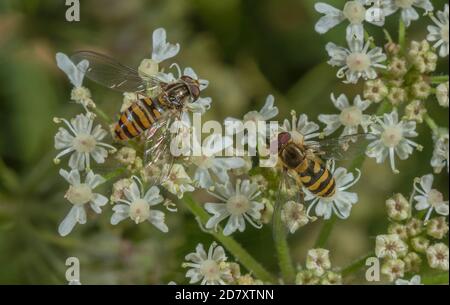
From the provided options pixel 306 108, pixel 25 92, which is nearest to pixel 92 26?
pixel 25 92

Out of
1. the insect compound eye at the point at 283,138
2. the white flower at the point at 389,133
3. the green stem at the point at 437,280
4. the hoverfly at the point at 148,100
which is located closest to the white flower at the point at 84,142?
the hoverfly at the point at 148,100

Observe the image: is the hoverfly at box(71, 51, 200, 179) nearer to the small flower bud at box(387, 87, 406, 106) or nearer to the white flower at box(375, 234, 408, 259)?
the small flower bud at box(387, 87, 406, 106)

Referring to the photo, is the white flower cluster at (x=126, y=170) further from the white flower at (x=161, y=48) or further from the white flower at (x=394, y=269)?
the white flower at (x=394, y=269)

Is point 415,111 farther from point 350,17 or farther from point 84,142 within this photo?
point 84,142

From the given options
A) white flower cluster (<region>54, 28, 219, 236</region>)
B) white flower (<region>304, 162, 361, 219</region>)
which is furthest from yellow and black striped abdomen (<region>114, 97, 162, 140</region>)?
white flower (<region>304, 162, 361, 219</region>)

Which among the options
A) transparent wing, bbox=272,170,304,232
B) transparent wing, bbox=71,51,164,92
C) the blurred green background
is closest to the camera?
transparent wing, bbox=272,170,304,232
